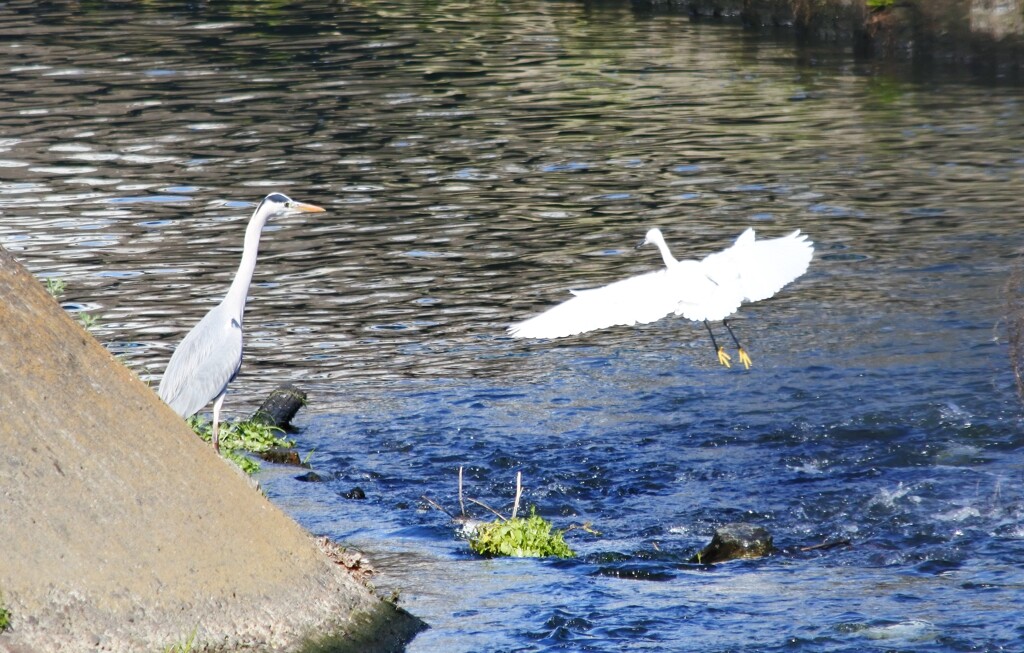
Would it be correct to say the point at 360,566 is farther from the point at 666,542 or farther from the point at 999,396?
the point at 999,396

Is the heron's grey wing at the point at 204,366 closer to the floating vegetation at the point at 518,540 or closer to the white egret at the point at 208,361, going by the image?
the white egret at the point at 208,361

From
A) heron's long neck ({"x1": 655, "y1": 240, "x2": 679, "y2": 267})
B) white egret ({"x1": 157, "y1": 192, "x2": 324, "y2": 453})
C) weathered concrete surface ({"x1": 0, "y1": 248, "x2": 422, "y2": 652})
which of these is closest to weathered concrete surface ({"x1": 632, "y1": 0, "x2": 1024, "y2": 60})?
heron's long neck ({"x1": 655, "y1": 240, "x2": 679, "y2": 267})

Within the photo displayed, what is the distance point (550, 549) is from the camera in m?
8.01

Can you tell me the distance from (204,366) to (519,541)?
2.63m

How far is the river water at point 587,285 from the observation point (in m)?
7.62

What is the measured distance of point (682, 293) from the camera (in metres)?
10.2

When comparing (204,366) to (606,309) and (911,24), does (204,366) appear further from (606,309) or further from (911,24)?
(911,24)

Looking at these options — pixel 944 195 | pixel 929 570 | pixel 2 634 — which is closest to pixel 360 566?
pixel 2 634

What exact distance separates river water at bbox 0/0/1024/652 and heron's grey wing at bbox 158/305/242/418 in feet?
2.86

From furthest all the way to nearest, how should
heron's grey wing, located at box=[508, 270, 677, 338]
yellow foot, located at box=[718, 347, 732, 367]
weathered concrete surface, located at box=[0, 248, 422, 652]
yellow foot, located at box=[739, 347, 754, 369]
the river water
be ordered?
yellow foot, located at box=[718, 347, 732, 367] < yellow foot, located at box=[739, 347, 754, 369] < heron's grey wing, located at box=[508, 270, 677, 338] < the river water < weathered concrete surface, located at box=[0, 248, 422, 652]

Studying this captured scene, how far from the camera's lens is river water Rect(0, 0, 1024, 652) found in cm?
762

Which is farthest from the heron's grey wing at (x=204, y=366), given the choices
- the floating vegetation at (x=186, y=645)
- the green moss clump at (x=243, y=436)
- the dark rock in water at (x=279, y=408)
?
the floating vegetation at (x=186, y=645)

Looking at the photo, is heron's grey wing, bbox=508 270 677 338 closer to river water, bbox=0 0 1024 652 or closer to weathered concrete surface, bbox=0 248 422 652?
river water, bbox=0 0 1024 652

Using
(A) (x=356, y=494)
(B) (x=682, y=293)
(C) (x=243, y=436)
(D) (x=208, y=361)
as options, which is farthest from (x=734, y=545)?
(C) (x=243, y=436)
